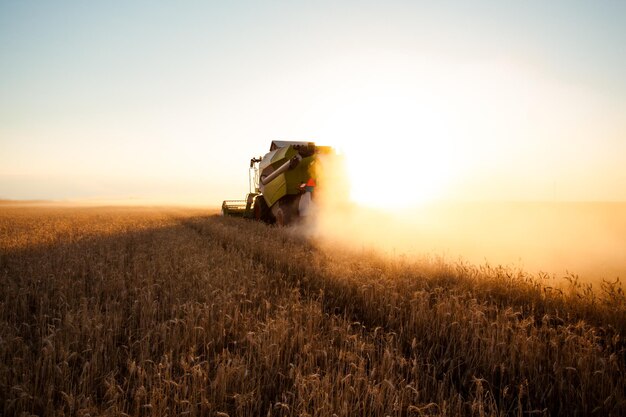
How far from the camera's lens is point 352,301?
546 centimetres

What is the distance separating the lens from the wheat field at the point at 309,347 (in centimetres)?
278

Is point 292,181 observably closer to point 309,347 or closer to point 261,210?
point 261,210

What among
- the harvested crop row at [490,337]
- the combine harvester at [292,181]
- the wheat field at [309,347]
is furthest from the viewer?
the combine harvester at [292,181]

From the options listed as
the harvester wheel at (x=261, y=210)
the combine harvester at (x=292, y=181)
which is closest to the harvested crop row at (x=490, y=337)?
the combine harvester at (x=292, y=181)

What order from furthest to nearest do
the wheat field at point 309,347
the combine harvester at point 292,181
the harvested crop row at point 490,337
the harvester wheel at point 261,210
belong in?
the harvester wheel at point 261,210 < the combine harvester at point 292,181 < the harvested crop row at point 490,337 < the wheat field at point 309,347

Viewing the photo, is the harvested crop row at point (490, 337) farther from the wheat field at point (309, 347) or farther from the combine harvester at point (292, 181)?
the combine harvester at point (292, 181)

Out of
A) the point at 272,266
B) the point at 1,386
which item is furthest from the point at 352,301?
the point at 1,386

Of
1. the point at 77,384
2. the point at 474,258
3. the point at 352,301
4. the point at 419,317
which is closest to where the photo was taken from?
the point at 77,384

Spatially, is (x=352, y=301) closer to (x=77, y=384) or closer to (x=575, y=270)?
(x=77, y=384)

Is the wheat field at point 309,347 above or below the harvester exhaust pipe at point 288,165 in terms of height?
below

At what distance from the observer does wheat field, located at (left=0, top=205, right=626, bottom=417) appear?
2777mm

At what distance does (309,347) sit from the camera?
351cm

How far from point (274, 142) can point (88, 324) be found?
14.6m

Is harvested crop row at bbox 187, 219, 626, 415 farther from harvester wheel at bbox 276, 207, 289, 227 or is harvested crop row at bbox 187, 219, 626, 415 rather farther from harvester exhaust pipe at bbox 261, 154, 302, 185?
harvester exhaust pipe at bbox 261, 154, 302, 185
